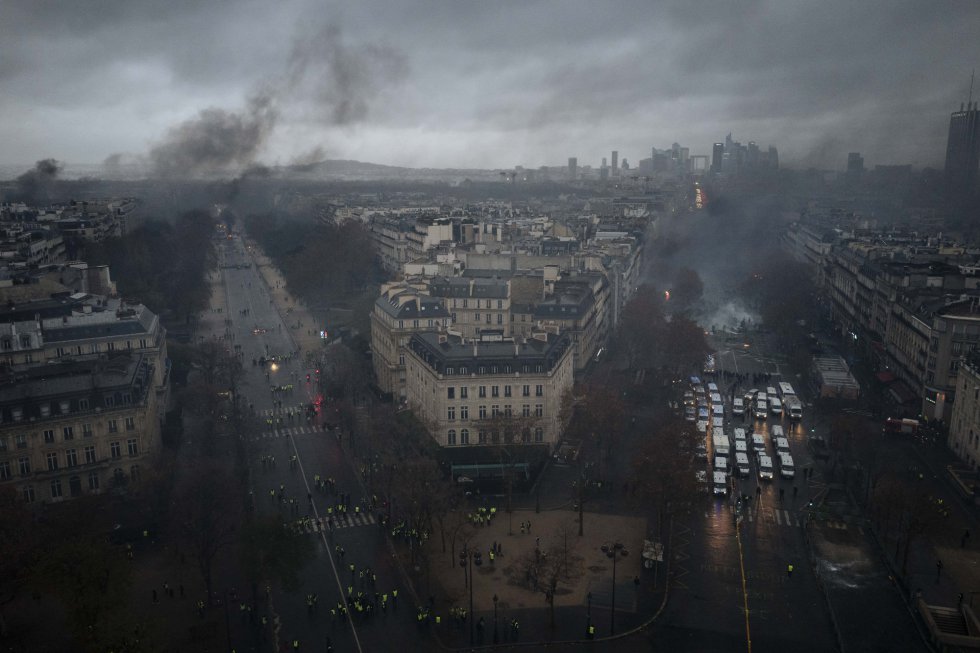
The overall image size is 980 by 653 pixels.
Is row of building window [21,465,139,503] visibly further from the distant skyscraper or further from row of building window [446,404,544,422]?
the distant skyscraper

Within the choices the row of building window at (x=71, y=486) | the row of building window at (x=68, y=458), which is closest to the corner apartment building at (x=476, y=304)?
the row of building window at (x=68, y=458)

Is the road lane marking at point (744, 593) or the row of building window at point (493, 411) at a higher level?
the row of building window at point (493, 411)

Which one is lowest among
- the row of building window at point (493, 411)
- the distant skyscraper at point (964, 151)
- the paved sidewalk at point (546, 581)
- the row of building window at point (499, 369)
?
the paved sidewalk at point (546, 581)

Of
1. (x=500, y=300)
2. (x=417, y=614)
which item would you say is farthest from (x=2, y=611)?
(x=500, y=300)

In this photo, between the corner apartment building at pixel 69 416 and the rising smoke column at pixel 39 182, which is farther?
the rising smoke column at pixel 39 182

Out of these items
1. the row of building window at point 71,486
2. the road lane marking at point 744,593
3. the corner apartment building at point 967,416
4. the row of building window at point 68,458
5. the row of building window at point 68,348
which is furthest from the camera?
the row of building window at point 68,348

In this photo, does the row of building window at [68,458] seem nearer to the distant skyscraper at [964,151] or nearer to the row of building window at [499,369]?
the row of building window at [499,369]

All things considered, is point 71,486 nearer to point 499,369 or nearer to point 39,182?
point 499,369
